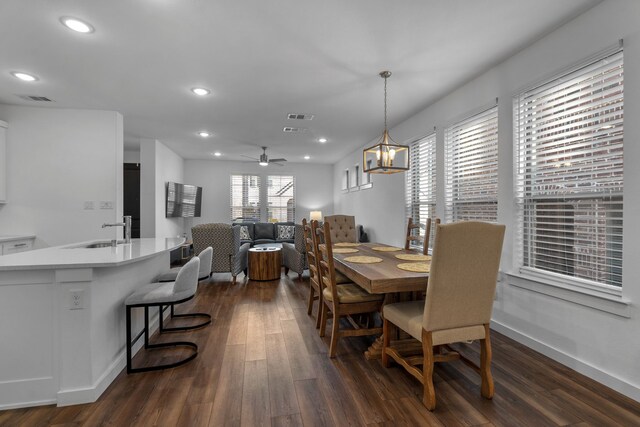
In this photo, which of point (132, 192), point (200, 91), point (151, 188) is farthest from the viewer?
point (132, 192)

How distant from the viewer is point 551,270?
Result: 242cm

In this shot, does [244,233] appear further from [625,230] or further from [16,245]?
[625,230]

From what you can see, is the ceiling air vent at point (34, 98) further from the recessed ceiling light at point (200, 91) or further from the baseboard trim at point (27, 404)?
the baseboard trim at point (27, 404)

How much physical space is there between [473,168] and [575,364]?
1.98 metres

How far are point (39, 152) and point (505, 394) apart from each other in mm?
5976

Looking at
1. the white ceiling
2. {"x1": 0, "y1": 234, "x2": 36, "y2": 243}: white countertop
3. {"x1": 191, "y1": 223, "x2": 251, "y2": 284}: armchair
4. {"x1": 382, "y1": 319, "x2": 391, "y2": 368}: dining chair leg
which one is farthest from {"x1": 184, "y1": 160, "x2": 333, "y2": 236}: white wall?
{"x1": 382, "y1": 319, "x2": 391, "y2": 368}: dining chair leg

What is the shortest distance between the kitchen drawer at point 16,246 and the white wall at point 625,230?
16.7 feet

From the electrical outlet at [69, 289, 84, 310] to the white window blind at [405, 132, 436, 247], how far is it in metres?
3.53

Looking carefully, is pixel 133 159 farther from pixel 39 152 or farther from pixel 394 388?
pixel 394 388

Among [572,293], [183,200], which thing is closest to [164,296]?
[572,293]

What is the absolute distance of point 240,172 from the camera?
8.20 meters

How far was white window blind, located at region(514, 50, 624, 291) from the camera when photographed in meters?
1.98

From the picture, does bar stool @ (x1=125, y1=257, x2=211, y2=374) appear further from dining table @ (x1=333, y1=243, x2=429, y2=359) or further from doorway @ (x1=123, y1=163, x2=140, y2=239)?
doorway @ (x1=123, y1=163, x2=140, y2=239)

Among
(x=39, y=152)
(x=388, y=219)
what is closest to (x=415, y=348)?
(x=388, y=219)
